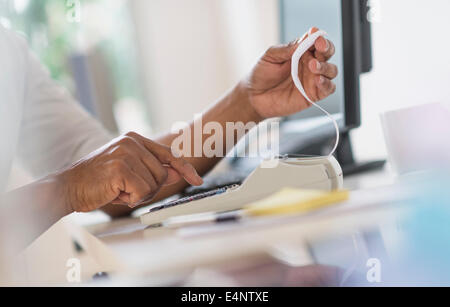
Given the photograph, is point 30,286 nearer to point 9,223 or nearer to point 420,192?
point 9,223

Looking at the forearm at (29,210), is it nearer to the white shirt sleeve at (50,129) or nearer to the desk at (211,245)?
the desk at (211,245)

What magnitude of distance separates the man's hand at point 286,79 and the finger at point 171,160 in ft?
0.66

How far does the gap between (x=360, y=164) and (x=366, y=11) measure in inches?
10.7

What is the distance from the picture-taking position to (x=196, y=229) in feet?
1.61

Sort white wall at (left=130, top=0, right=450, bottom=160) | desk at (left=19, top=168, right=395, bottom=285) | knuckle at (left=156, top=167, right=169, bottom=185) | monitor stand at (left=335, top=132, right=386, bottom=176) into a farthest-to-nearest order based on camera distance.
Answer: monitor stand at (left=335, top=132, right=386, bottom=176) → white wall at (left=130, top=0, right=450, bottom=160) → knuckle at (left=156, top=167, right=169, bottom=185) → desk at (left=19, top=168, right=395, bottom=285)

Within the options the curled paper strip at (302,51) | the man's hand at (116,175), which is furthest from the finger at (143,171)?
the curled paper strip at (302,51)

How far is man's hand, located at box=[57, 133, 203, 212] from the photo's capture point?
478mm

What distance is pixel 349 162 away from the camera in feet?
2.76

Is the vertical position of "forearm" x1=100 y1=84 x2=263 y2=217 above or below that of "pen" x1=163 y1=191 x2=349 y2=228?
above

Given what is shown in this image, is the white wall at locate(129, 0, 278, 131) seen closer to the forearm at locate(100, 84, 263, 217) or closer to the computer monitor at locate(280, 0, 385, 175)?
the computer monitor at locate(280, 0, 385, 175)

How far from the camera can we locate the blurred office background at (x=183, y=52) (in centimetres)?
62

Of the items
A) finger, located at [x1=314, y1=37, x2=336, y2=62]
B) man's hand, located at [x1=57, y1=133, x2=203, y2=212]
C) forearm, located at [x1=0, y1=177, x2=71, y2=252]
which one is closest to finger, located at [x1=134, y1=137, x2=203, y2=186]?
man's hand, located at [x1=57, y1=133, x2=203, y2=212]

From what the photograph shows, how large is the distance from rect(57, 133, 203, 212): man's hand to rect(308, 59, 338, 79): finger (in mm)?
215

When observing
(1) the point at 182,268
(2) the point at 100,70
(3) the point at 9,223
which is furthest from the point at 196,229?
(2) the point at 100,70
